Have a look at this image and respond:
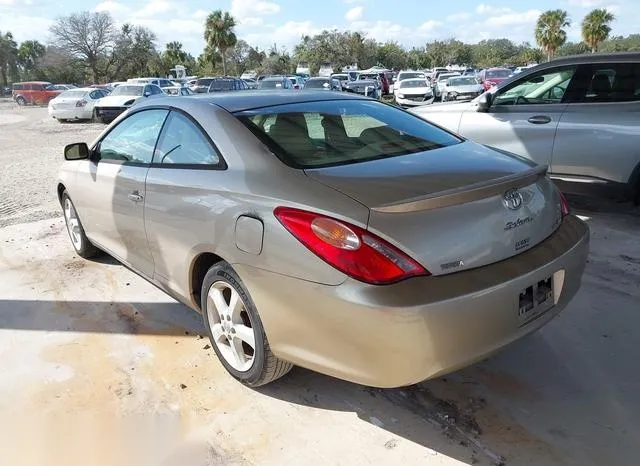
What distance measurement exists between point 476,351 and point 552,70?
4439 mm

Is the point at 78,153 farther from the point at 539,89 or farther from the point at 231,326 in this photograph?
the point at 539,89

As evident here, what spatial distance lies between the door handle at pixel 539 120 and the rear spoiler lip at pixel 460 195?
3397 millimetres

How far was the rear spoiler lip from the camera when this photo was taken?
229 cm

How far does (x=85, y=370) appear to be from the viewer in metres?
3.27

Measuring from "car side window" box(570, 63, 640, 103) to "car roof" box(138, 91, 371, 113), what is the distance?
9.85 feet

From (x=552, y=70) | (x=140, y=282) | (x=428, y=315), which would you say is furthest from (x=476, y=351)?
(x=552, y=70)

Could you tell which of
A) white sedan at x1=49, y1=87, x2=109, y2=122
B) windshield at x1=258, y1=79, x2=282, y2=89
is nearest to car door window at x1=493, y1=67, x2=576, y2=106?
windshield at x1=258, y1=79, x2=282, y2=89

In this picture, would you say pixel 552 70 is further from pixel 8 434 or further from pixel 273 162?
pixel 8 434

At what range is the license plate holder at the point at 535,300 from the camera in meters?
2.44

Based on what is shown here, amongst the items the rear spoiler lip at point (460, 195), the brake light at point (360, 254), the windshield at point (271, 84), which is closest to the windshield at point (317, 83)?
the windshield at point (271, 84)

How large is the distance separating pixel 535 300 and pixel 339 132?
1453 mm

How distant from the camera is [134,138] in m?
3.83

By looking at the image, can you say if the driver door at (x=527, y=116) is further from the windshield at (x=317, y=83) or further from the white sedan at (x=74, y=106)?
the white sedan at (x=74, y=106)

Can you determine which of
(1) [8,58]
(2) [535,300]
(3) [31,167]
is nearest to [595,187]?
(2) [535,300]
